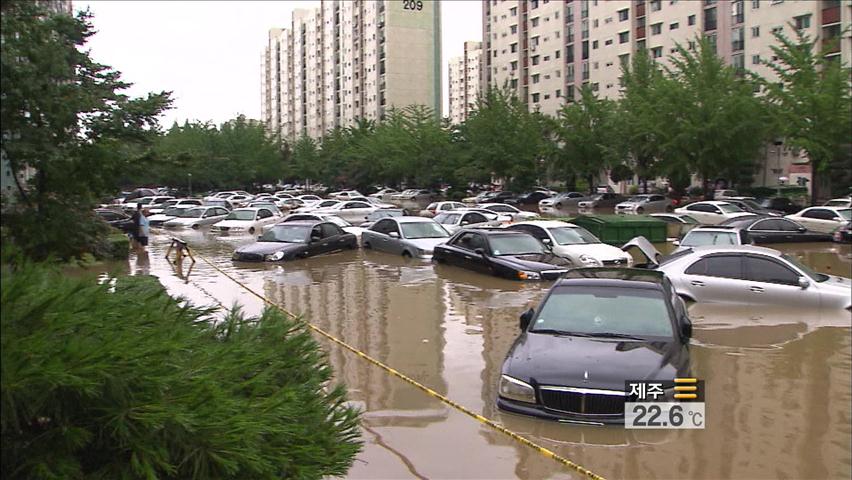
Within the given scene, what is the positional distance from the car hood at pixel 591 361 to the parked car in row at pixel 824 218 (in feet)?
82.7

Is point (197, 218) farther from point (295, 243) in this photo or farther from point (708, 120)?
point (708, 120)

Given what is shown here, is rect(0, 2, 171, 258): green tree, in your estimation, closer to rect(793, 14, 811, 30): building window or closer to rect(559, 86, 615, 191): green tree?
rect(559, 86, 615, 191): green tree

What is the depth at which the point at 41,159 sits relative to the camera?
4.57m

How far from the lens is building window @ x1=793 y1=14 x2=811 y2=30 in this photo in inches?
2163

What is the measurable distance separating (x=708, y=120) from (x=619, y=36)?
3387 centimetres

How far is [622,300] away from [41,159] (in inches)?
244

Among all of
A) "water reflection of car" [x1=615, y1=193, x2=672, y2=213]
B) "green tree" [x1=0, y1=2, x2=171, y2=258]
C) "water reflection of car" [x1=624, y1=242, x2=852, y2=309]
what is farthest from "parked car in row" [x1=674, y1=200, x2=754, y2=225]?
"green tree" [x1=0, y1=2, x2=171, y2=258]

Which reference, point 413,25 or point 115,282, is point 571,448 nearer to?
point 115,282

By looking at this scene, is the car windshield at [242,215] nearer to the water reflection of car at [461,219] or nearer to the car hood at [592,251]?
the water reflection of car at [461,219]

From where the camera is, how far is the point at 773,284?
→ 13.0 m

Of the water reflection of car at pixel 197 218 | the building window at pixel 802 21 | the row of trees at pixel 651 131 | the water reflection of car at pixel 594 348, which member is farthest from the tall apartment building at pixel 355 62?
the water reflection of car at pixel 594 348

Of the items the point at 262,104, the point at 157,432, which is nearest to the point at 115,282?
the point at 157,432

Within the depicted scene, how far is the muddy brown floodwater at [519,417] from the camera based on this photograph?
6.53 m

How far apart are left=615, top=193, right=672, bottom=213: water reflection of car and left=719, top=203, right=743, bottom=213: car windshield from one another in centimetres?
1131
